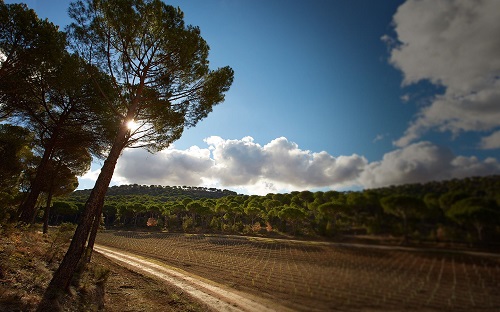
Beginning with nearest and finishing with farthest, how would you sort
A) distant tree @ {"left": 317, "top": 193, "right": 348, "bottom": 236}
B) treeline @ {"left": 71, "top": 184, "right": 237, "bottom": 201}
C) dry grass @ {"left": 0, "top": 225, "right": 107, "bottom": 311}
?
distant tree @ {"left": 317, "top": 193, "right": 348, "bottom": 236}
dry grass @ {"left": 0, "top": 225, "right": 107, "bottom": 311}
treeline @ {"left": 71, "top": 184, "right": 237, "bottom": 201}

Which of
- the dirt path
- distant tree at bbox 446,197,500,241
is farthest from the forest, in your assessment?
the dirt path

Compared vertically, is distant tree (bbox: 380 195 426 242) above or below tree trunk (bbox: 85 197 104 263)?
above

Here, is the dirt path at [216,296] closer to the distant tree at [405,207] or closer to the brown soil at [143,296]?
the brown soil at [143,296]

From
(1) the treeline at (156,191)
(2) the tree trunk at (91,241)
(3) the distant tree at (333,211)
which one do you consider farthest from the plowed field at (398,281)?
(1) the treeline at (156,191)

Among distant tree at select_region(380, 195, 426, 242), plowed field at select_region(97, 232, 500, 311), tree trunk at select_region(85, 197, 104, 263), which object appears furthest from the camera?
tree trunk at select_region(85, 197, 104, 263)

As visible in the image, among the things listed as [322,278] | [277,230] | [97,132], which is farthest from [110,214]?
[322,278]

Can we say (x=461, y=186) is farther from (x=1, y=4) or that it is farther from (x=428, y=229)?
(x=1, y=4)

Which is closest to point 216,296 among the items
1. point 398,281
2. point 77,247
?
point 77,247

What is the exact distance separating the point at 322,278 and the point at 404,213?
1472mm

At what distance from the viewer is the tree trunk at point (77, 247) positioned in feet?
24.2

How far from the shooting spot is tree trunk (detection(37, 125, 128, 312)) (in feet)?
24.2

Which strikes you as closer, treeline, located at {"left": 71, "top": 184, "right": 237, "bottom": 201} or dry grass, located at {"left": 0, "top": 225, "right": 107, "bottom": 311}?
dry grass, located at {"left": 0, "top": 225, "right": 107, "bottom": 311}

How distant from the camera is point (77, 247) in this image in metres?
8.86

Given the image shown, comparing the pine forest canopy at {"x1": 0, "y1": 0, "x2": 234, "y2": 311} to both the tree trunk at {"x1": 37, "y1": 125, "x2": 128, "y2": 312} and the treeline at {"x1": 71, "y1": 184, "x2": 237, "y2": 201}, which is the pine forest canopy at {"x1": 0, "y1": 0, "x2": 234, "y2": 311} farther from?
the treeline at {"x1": 71, "y1": 184, "x2": 237, "y2": 201}
